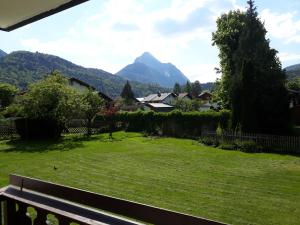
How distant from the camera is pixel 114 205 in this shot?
3.83m

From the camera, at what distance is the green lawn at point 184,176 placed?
32.6 feet

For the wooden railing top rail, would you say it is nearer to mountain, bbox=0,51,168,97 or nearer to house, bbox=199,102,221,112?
house, bbox=199,102,221,112

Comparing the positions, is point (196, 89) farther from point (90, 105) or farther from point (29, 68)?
point (90, 105)

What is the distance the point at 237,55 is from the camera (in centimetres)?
3822

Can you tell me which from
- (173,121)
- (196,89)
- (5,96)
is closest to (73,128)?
(173,121)

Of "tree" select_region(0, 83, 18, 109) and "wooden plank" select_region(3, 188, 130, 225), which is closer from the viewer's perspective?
"wooden plank" select_region(3, 188, 130, 225)

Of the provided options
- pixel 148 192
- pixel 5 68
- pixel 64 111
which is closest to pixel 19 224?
pixel 148 192

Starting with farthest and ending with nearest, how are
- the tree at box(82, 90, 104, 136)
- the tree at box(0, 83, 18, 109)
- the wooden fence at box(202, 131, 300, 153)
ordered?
1. the tree at box(0, 83, 18, 109)
2. the tree at box(82, 90, 104, 136)
3. the wooden fence at box(202, 131, 300, 153)

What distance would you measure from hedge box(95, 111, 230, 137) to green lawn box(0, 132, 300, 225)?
253 inches

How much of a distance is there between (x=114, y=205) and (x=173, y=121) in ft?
96.6

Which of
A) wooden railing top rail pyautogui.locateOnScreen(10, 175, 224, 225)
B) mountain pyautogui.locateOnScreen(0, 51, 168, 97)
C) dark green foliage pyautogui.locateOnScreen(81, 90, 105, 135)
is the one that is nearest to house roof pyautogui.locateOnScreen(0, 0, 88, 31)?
wooden railing top rail pyautogui.locateOnScreen(10, 175, 224, 225)

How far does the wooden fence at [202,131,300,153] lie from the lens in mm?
22844

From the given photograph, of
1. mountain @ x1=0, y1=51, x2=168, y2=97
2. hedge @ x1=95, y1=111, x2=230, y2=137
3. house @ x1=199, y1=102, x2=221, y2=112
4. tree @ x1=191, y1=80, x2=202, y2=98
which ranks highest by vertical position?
mountain @ x1=0, y1=51, x2=168, y2=97

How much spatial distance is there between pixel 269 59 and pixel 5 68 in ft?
423
